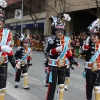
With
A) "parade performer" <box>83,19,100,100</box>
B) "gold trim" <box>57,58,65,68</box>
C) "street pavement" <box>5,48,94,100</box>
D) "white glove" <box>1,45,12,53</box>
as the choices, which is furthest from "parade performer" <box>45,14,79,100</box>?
"street pavement" <box>5,48,94,100</box>

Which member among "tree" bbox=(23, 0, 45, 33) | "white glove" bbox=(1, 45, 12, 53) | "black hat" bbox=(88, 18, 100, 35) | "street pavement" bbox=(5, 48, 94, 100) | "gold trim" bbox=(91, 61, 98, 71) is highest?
"tree" bbox=(23, 0, 45, 33)

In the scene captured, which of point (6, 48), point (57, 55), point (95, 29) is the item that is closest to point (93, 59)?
point (95, 29)

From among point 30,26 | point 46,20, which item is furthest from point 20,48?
point 30,26

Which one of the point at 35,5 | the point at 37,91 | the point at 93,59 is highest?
the point at 35,5

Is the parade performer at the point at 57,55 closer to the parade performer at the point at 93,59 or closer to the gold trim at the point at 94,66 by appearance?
the parade performer at the point at 93,59

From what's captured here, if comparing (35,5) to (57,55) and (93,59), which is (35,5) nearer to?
(57,55)

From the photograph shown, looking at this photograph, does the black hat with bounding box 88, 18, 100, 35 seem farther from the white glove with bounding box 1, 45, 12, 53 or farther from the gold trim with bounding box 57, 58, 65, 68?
the white glove with bounding box 1, 45, 12, 53

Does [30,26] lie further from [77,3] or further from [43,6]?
[77,3]

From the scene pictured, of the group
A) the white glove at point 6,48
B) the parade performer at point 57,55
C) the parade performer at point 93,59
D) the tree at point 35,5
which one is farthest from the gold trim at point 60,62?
the tree at point 35,5

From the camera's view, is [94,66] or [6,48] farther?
[94,66]

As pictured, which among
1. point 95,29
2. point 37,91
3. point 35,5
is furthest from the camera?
point 35,5

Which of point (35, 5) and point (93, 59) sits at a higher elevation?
point (35, 5)

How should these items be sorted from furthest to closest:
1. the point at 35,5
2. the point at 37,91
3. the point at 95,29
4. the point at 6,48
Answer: the point at 35,5
the point at 37,91
the point at 95,29
the point at 6,48

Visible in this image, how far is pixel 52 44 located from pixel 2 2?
4.59 feet
